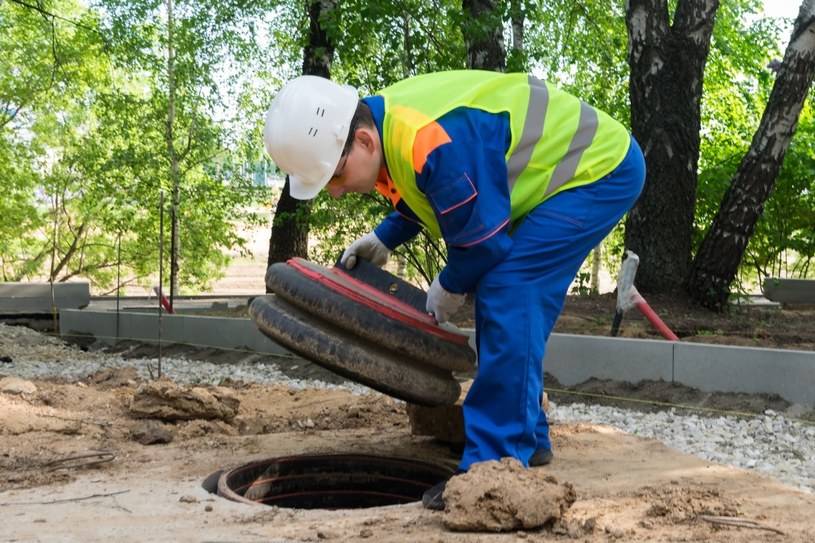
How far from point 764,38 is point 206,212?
14.8 metres

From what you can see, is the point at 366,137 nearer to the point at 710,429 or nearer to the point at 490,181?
the point at 490,181

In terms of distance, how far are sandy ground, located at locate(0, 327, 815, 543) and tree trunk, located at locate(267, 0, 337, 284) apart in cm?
621

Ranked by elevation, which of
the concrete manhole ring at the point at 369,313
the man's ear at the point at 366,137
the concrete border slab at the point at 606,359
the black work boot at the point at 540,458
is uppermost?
the man's ear at the point at 366,137

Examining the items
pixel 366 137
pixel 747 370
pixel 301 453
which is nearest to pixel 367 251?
pixel 366 137

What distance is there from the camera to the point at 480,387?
3400mm

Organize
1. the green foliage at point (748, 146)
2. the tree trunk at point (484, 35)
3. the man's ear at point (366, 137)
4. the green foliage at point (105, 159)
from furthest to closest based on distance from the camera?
the green foliage at point (105, 159), the green foliage at point (748, 146), the tree trunk at point (484, 35), the man's ear at point (366, 137)

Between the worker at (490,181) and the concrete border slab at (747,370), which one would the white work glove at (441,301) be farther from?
the concrete border slab at (747,370)

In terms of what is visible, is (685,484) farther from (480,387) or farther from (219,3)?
(219,3)

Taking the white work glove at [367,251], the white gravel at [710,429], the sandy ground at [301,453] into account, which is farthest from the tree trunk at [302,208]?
the white work glove at [367,251]

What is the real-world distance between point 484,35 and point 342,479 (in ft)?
18.8

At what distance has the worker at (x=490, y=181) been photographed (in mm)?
3240

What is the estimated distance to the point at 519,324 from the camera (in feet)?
11.0

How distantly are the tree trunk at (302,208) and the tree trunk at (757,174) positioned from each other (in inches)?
204

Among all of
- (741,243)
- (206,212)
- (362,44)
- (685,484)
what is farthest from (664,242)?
(206,212)
